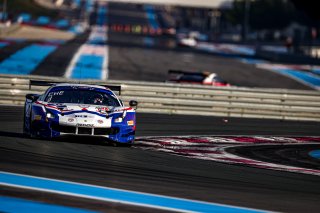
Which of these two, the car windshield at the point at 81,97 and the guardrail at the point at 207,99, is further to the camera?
the guardrail at the point at 207,99

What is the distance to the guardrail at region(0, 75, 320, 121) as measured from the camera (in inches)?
961

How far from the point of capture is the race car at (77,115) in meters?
14.9

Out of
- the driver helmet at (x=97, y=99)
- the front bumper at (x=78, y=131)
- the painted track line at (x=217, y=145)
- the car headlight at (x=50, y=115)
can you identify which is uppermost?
the driver helmet at (x=97, y=99)

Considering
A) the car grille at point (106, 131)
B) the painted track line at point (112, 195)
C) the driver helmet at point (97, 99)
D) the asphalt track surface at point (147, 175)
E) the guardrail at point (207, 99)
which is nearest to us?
the painted track line at point (112, 195)

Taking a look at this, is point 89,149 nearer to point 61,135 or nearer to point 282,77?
point 61,135

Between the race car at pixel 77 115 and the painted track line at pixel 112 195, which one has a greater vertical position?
the race car at pixel 77 115

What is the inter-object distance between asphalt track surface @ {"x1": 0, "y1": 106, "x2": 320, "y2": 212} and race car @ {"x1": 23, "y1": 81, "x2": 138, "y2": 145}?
23 cm

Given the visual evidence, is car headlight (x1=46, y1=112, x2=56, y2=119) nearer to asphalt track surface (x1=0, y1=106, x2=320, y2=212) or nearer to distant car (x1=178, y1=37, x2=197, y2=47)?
asphalt track surface (x1=0, y1=106, x2=320, y2=212)

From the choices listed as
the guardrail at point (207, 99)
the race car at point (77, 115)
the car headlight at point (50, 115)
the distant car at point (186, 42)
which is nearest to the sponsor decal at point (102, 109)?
the race car at point (77, 115)

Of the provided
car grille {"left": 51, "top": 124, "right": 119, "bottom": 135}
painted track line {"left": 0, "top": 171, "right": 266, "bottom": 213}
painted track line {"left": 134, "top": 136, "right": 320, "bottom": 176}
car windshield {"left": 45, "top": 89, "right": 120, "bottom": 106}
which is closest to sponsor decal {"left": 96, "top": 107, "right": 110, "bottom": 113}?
car grille {"left": 51, "top": 124, "right": 119, "bottom": 135}

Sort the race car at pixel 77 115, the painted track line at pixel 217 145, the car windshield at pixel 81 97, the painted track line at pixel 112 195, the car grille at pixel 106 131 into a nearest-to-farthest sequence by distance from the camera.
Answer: the painted track line at pixel 112 195
the painted track line at pixel 217 145
the race car at pixel 77 115
the car grille at pixel 106 131
the car windshield at pixel 81 97

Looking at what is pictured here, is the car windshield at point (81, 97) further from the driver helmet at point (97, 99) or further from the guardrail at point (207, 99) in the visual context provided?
the guardrail at point (207, 99)

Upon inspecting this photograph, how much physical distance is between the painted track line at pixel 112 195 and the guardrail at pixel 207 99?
1326 centimetres

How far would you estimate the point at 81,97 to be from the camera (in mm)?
16016
